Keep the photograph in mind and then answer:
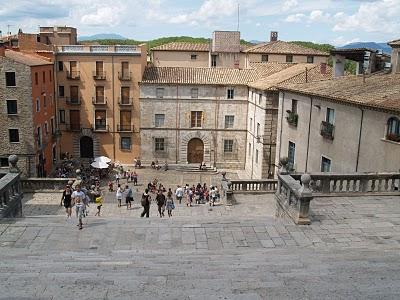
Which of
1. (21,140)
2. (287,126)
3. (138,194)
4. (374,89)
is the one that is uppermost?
(374,89)

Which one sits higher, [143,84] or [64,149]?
[143,84]

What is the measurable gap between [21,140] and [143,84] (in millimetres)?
13741

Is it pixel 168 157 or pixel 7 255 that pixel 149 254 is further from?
pixel 168 157

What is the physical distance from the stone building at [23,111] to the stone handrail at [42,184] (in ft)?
50.8

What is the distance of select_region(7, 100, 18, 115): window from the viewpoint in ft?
133

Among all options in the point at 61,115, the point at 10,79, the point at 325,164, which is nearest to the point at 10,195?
the point at 325,164

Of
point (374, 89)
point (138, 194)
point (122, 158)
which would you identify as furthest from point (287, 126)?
point (122, 158)

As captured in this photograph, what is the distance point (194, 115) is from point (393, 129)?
2956 centimetres

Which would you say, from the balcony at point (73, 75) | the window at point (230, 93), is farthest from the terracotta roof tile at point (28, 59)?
the window at point (230, 93)

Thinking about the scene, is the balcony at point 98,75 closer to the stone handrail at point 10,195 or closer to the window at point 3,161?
the window at point 3,161

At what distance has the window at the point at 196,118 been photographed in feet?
158

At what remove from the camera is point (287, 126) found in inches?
1302

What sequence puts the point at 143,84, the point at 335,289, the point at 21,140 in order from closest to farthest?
the point at 335,289
the point at 21,140
the point at 143,84

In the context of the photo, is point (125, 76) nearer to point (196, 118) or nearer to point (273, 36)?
point (196, 118)
